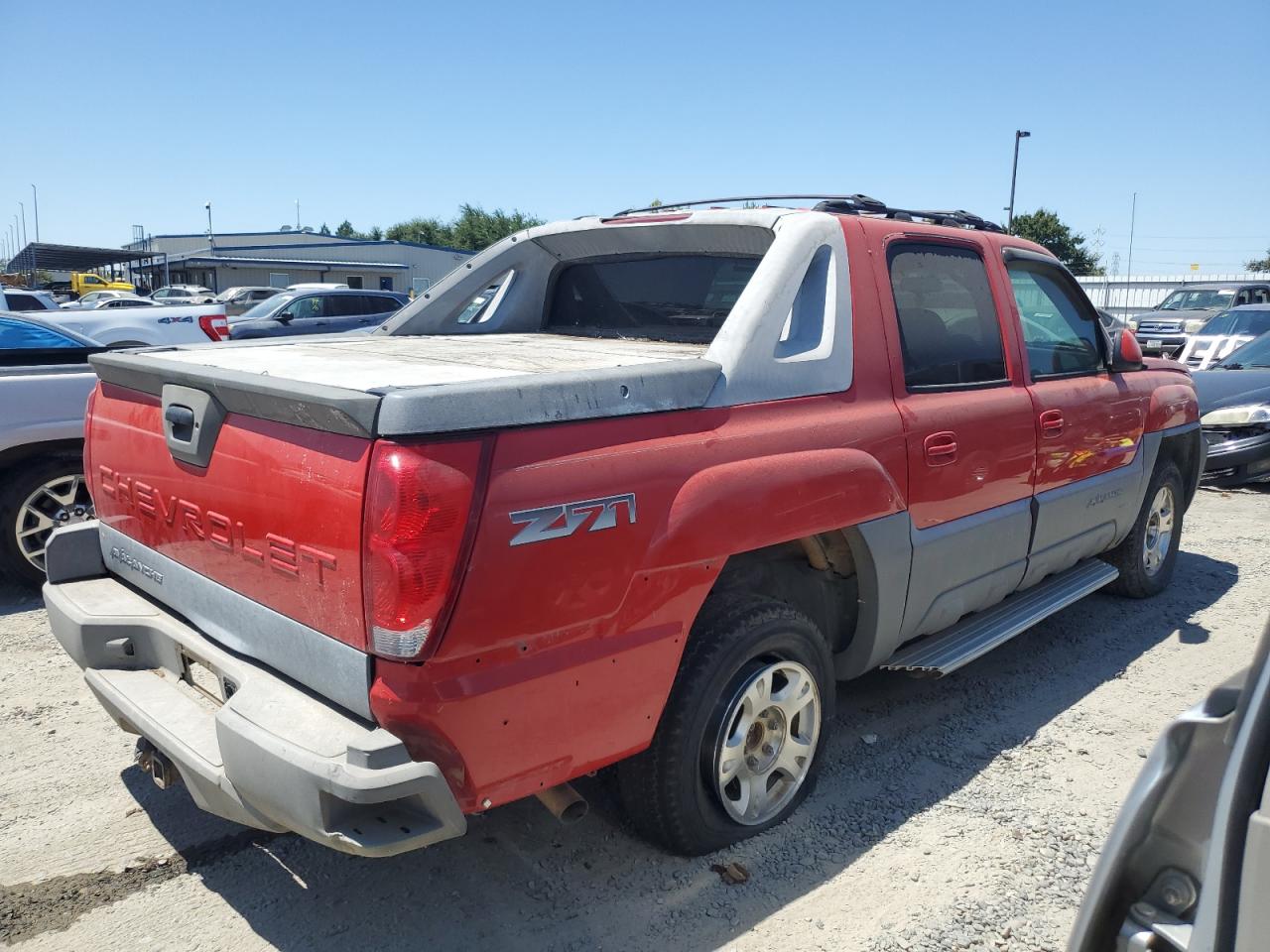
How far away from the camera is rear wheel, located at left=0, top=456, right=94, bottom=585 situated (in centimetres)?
542

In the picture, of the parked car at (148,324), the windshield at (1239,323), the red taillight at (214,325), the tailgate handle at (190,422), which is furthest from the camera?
the windshield at (1239,323)

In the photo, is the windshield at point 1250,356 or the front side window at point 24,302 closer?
the windshield at point 1250,356

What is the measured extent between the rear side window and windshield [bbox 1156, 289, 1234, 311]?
21.0m

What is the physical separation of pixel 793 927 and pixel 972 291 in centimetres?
267

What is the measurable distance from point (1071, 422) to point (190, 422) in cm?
369

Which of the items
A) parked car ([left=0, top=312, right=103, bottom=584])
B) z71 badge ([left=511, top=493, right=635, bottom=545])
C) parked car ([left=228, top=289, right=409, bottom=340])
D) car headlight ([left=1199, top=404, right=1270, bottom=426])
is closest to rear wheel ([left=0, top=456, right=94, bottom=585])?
parked car ([left=0, top=312, right=103, bottom=584])

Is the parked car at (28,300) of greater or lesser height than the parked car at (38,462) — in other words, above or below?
above

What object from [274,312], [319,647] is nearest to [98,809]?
[319,647]

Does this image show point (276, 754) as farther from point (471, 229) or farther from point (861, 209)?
point (471, 229)

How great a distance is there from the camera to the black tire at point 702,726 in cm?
287

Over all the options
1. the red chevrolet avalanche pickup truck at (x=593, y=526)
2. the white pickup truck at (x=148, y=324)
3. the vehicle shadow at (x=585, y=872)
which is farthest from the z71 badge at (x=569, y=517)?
the white pickup truck at (x=148, y=324)

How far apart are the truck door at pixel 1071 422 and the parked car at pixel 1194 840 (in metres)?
2.99

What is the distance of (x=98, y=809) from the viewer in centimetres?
346

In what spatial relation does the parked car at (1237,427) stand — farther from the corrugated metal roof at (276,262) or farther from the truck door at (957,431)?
the corrugated metal roof at (276,262)
